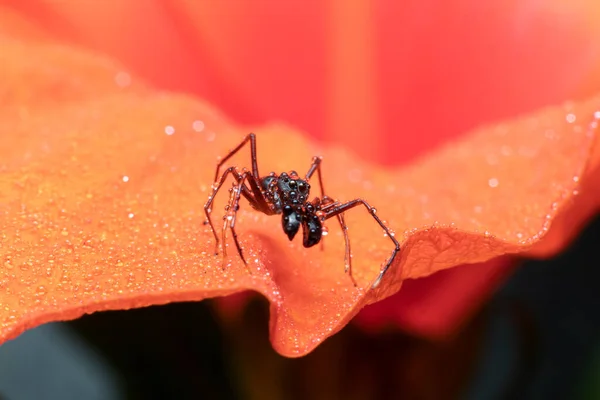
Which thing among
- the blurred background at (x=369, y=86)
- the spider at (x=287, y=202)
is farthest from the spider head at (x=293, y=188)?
the blurred background at (x=369, y=86)

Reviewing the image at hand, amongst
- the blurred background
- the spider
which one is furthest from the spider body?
the blurred background

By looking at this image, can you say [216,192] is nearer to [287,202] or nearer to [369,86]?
[287,202]

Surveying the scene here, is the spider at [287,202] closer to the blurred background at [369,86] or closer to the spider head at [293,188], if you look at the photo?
the spider head at [293,188]

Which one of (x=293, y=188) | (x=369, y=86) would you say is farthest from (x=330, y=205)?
(x=369, y=86)

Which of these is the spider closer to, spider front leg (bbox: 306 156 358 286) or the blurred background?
spider front leg (bbox: 306 156 358 286)

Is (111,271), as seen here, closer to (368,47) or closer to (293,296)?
(293,296)
